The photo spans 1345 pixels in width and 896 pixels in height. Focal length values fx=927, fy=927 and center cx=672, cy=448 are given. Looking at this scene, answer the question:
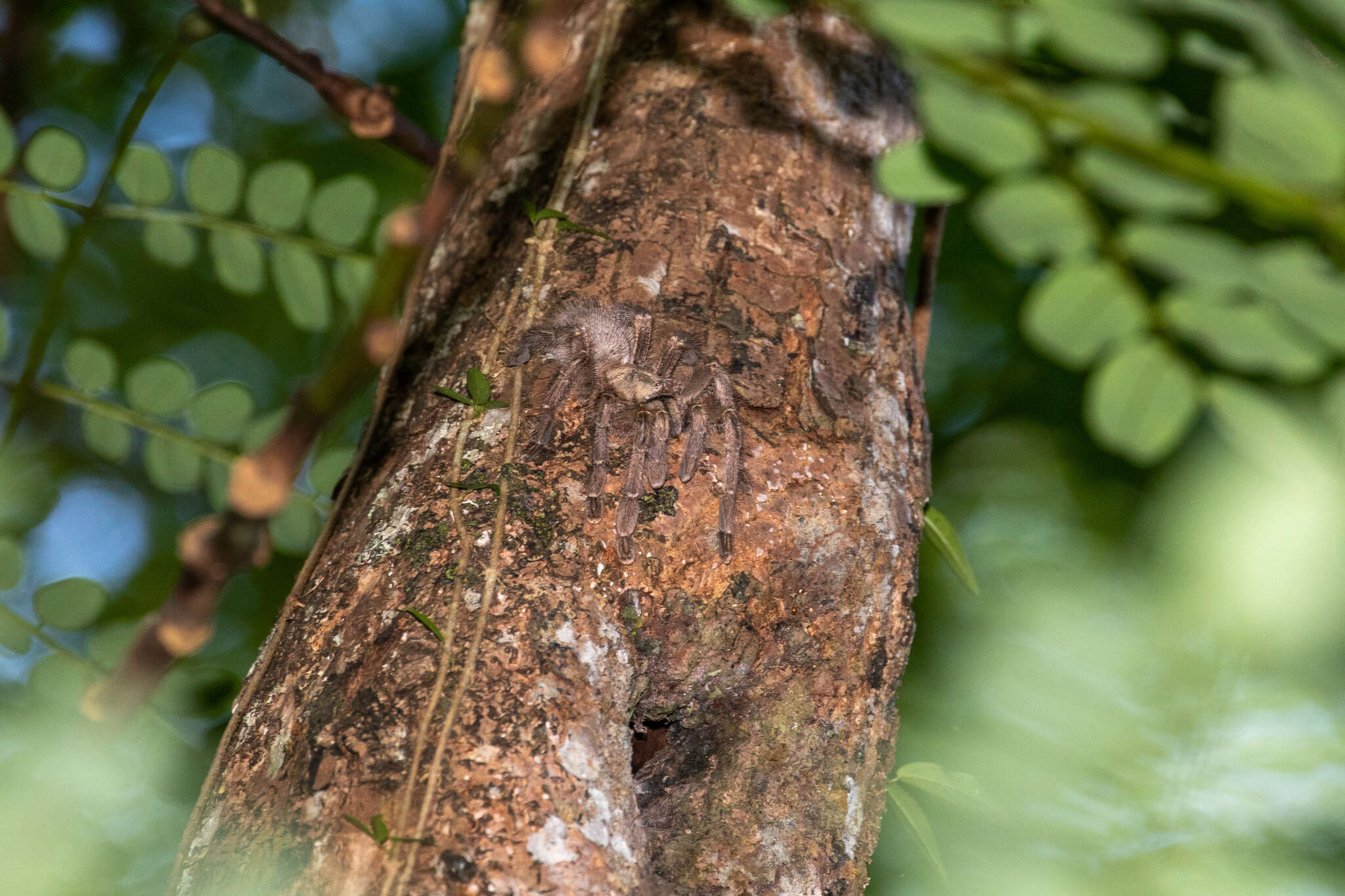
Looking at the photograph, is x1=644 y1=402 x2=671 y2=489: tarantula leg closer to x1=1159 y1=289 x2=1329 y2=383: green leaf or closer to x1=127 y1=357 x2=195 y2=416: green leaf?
x1=1159 y1=289 x2=1329 y2=383: green leaf

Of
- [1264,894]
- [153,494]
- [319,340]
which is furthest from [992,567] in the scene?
[153,494]

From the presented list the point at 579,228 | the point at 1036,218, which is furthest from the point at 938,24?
the point at 579,228

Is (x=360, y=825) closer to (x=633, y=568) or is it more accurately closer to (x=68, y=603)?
(x=633, y=568)

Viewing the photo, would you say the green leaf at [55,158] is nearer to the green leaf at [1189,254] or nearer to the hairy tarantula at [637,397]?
the hairy tarantula at [637,397]

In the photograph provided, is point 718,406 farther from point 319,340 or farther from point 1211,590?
point 319,340

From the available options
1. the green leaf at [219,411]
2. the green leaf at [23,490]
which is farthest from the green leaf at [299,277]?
the green leaf at [23,490]
